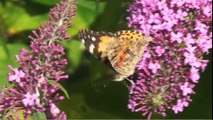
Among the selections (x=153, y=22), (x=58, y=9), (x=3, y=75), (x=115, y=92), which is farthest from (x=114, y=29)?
(x=58, y=9)

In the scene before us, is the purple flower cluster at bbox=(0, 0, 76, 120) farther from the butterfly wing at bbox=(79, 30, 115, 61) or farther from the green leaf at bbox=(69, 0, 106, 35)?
the green leaf at bbox=(69, 0, 106, 35)

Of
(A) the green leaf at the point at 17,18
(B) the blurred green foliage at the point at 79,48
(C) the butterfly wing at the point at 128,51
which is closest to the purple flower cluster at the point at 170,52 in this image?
(C) the butterfly wing at the point at 128,51

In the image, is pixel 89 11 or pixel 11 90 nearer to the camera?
pixel 11 90

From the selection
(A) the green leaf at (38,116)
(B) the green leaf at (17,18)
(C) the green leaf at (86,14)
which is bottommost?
(A) the green leaf at (38,116)

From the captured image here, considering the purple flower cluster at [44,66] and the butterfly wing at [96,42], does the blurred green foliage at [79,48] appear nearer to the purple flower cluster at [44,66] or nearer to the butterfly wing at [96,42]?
the butterfly wing at [96,42]

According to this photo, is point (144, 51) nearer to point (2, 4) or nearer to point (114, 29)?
point (114, 29)

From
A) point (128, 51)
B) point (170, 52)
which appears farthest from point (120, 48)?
point (170, 52)
